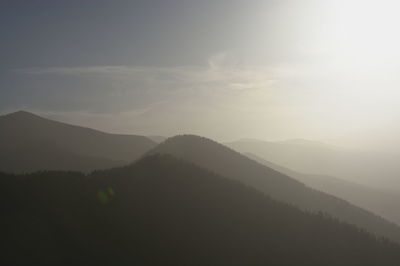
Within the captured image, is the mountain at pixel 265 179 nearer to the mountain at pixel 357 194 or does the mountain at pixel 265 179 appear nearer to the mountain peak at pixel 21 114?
the mountain at pixel 357 194

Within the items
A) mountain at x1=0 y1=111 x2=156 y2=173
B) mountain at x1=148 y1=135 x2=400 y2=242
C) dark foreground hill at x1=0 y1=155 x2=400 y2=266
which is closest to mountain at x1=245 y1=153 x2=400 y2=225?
mountain at x1=0 y1=111 x2=156 y2=173

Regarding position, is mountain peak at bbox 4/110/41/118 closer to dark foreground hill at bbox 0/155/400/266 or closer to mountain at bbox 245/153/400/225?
mountain at bbox 245/153/400/225

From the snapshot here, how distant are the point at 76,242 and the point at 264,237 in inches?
445

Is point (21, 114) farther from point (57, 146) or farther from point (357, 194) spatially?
point (357, 194)

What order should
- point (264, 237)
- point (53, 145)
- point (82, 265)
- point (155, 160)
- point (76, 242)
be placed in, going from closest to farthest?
1. point (82, 265)
2. point (76, 242)
3. point (264, 237)
4. point (155, 160)
5. point (53, 145)

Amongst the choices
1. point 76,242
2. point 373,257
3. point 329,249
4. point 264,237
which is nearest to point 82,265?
point 76,242

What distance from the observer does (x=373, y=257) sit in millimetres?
28688

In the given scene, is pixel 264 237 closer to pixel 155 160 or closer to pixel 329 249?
pixel 329 249

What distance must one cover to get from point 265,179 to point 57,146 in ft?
158

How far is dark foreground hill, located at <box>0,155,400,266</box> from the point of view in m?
21.3

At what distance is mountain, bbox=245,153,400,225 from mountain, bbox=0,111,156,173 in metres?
41.6

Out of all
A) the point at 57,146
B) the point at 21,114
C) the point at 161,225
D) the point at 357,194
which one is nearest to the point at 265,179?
the point at 161,225

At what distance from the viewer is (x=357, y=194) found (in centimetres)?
12825

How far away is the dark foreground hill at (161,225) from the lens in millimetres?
21266
